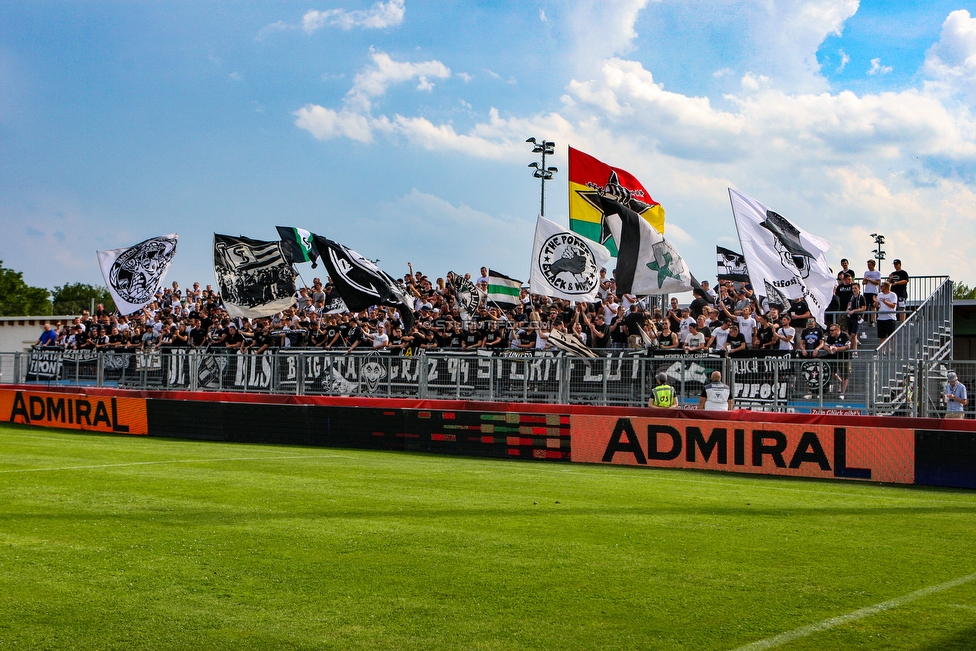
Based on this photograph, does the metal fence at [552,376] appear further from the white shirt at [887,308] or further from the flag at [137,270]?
the white shirt at [887,308]

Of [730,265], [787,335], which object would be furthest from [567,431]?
[730,265]

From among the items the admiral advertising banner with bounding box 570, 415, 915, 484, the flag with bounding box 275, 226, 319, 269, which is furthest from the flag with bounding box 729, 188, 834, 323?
the flag with bounding box 275, 226, 319, 269

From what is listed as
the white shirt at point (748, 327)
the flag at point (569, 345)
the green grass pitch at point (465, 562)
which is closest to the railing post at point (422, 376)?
the flag at point (569, 345)

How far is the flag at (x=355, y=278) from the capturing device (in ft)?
77.7

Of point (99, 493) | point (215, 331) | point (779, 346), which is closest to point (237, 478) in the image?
point (99, 493)

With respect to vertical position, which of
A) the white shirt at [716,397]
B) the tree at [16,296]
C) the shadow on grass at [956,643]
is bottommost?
the shadow on grass at [956,643]

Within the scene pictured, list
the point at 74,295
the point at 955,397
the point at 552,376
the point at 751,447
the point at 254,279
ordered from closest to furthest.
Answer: the point at 751,447 → the point at 955,397 → the point at 552,376 → the point at 254,279 → the point at 74,295

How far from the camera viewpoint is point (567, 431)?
16688mm

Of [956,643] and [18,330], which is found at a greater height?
[18,330]

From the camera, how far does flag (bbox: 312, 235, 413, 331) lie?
2367cm

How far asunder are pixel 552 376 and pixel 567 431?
3.87 m

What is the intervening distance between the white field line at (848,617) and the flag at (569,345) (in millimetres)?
14292

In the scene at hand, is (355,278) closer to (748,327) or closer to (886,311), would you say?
(748,327)

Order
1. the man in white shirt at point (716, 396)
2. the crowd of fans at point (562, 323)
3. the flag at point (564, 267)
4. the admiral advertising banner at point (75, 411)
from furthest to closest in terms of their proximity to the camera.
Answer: the flag at point (564, 267) < the admiral advertising banner at point (75, 411) < the crowd of fans at point (562, 323) < the man in white shirt at point (716, 396)
